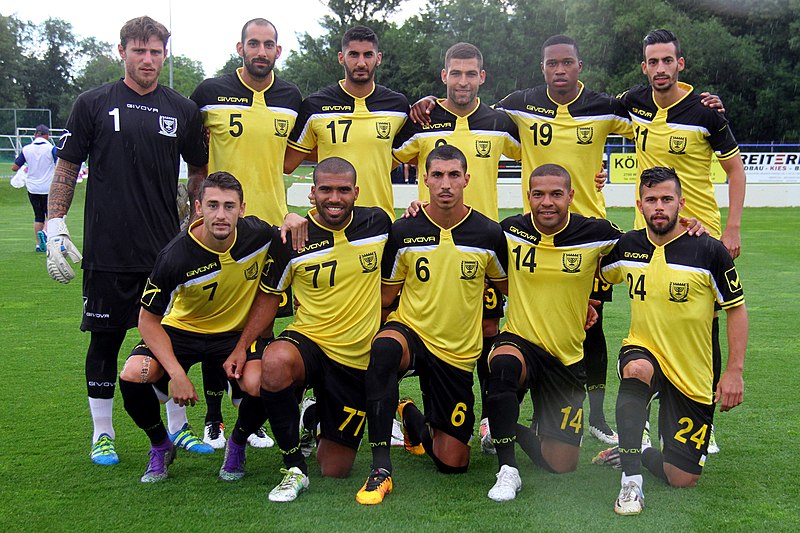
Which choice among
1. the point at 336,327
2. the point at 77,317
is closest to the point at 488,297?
the point at 336,327

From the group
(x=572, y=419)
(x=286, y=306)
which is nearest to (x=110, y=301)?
(x=286, y=306)

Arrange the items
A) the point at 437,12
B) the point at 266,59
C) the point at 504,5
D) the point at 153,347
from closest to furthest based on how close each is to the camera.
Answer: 1. the point at 153,347
2. the point at 266,59
3. the point at 504,5
4. the point at 437,12

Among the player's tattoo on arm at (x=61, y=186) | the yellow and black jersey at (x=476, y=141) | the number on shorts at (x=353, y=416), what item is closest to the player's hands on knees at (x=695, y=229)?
the yellow and black jersey at (x=476, y=141)

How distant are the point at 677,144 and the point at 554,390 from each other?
172 centimetres

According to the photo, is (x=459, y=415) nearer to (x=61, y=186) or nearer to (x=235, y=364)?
(x=235, y=364)

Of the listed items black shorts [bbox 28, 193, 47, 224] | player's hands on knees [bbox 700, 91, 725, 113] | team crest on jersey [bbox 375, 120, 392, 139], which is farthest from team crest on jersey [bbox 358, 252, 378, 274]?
black shorts [bbox 28, 193, 47, 224]

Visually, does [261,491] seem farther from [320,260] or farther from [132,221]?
[132,221]

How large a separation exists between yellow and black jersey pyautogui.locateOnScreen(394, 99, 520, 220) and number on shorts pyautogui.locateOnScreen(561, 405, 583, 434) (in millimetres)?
1332

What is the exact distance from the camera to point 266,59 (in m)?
5.38

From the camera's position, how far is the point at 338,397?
476cm

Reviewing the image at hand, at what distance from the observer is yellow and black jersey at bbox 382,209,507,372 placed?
4.76 metres

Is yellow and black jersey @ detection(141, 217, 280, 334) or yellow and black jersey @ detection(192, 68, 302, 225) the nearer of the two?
yellow and black jersey @ detection(141, 217, 280, 334)

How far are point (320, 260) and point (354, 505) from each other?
4.39ft

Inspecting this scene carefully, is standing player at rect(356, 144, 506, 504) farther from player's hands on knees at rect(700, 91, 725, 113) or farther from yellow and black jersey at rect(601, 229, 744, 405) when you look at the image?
player's hands on knees at rect(700, 91, 725, 113)
